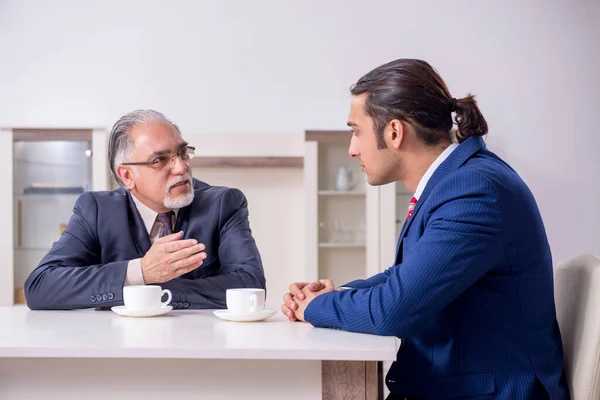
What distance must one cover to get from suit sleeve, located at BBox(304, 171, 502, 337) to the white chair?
0.24 m

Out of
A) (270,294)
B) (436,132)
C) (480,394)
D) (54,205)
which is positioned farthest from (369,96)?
(54,205)

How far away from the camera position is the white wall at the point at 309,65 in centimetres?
516

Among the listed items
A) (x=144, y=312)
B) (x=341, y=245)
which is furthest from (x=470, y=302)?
(x=341, y=245)

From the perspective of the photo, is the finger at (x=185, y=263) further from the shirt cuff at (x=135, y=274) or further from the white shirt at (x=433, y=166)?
the white shirt at (x=433, y=166)

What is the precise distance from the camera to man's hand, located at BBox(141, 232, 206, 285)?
6.88ft

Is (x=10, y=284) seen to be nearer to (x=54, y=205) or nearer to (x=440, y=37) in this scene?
(x=54, y=205)

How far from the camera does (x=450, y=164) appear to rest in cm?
186

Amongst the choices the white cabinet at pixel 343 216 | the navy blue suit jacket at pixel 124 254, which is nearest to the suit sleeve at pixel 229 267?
the navy blue suit jacket at pixel 124 254

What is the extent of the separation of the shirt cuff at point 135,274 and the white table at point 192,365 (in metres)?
0.51

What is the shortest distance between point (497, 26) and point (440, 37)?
0.42m

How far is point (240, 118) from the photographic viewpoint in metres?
5.14

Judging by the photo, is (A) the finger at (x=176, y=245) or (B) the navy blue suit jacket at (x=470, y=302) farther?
(A) the finger at (x=176, y=245)

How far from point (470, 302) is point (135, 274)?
969 millimetres

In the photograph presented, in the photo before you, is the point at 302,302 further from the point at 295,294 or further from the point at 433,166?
the point at 433,166
